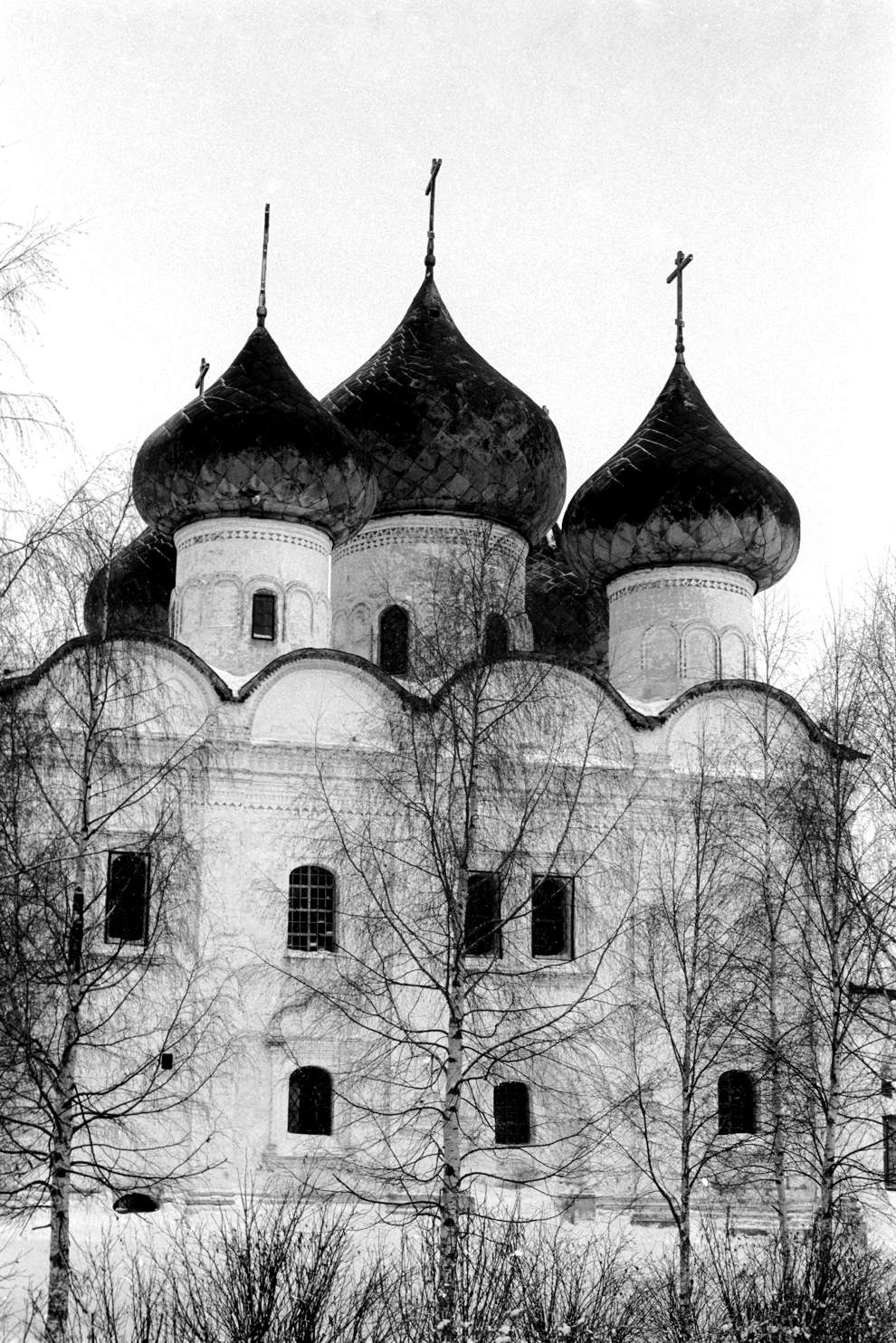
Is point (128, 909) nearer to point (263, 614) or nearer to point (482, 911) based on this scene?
point (482, 911)

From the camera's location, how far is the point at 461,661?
14.9 m

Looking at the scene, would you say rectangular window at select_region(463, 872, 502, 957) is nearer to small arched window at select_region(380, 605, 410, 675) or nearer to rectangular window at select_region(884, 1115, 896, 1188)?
rectangular window at select_region(884, 1115, 896, 1188)

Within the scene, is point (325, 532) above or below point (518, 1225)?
above

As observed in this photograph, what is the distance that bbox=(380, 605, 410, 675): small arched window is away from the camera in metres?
21.0

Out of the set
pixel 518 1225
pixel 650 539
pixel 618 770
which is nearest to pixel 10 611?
pixel 518 1225

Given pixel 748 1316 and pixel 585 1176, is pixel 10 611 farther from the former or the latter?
pixel 585 1176

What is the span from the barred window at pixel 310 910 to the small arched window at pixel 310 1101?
3.65ft

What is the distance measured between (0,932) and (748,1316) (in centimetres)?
444

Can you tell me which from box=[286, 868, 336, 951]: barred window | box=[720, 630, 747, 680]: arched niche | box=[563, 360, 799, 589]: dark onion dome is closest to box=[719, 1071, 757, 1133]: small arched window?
box=[286, 868, 336, 951]: barred window

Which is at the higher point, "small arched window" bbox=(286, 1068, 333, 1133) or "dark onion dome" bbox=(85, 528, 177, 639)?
"dark onion dome" bbox=(85, 528, 177, 639)

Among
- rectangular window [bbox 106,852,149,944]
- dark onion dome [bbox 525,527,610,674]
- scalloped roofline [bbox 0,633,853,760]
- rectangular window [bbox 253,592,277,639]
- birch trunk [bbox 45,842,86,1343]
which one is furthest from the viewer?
dark onion dome [bbox 525,527,610,674]

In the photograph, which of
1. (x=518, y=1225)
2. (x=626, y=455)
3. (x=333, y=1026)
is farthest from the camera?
(x=626, y=455)

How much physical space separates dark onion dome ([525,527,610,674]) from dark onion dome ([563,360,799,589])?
6.15ft

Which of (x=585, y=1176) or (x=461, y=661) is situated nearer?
(x=461, y=661)
